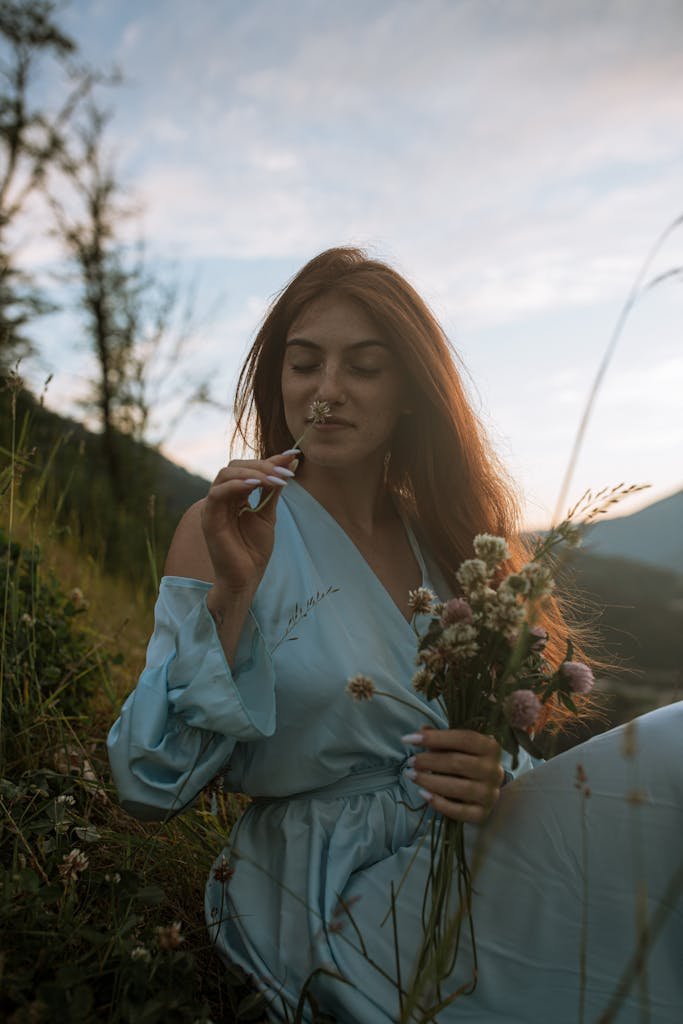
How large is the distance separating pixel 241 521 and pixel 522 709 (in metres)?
0.73

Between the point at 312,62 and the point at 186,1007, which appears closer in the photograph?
the point at 186,1007

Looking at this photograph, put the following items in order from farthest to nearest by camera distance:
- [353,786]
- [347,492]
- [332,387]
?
1. [347,492]
2. [332,387]
3. [353,786]

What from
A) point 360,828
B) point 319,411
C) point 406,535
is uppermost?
point 319,411

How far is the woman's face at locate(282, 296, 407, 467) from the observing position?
7.22 feet

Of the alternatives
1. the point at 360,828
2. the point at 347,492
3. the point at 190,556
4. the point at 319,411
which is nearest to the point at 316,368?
the point at 319,411

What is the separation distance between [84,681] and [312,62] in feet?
8.08

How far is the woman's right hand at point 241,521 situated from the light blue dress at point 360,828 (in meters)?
0.12

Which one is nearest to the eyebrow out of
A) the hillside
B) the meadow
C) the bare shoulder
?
the bare shoulder

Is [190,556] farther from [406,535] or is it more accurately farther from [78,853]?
[406,535]

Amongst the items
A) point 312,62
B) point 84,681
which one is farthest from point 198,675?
point 312,62

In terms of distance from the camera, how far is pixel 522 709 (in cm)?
117

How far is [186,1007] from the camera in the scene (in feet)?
4.28

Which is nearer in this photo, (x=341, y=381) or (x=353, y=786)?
(x=353, y=786)

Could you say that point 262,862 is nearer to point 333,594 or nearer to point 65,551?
point 333,594
